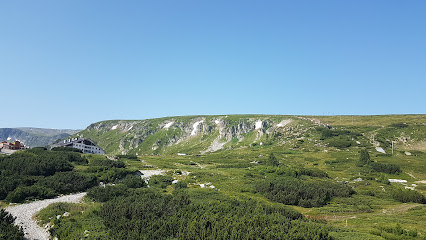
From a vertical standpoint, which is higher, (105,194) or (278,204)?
(105,194)

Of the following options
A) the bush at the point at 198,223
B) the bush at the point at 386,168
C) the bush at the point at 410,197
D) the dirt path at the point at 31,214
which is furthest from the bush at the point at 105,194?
the bush at the point at 386,168

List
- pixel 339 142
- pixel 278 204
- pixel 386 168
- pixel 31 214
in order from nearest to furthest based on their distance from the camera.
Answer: pixel 31 214, pixel 278 204, pixel 386 168, pixel 339 142

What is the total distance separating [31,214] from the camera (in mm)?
45656

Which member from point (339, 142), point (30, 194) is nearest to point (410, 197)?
point (30, 194)

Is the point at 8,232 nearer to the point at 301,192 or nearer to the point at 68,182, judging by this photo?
the point at 68,182

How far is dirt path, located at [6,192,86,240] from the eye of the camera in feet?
124

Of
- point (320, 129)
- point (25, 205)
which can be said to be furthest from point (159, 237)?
point (320, 129)

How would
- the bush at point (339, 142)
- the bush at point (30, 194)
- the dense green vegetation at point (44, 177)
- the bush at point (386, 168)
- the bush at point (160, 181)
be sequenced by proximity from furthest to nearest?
the bush at point (339, 142) < the bush at point (386, 168) < the bush at point (160, 181) < the dense green vegetation at point (44, 177) < the bush at point (30, 194)

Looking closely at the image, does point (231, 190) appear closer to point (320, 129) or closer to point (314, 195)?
point (314, 195)

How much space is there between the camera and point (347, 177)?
9662 centimetres

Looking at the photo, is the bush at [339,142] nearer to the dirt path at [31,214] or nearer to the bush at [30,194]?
the dirt path at [31,214]

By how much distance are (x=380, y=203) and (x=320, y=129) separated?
127m

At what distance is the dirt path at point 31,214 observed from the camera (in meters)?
37.9

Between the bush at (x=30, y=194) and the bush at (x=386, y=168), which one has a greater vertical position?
the bush at (x=30, y=194)
